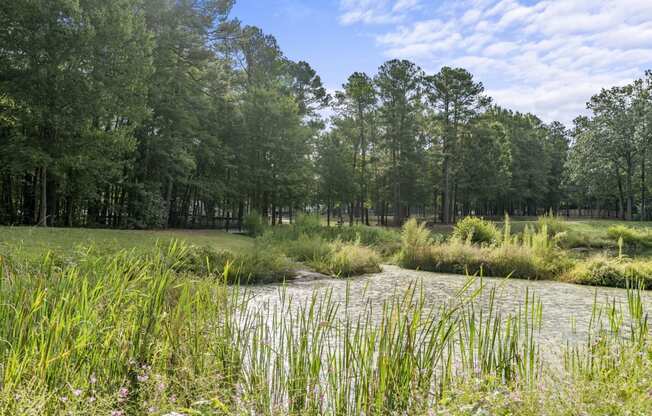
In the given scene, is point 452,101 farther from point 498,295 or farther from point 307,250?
point 498,295

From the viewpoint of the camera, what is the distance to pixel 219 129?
86.7 ft

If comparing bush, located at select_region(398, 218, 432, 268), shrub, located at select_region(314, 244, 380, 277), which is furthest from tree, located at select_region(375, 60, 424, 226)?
shrub, located at select_region(314, 244, 380, 277)

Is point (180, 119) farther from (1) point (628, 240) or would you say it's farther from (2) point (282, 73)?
(1) point (628, 240)

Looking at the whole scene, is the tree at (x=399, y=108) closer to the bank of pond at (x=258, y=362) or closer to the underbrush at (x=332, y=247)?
the underbrush at (x=332, y=247)

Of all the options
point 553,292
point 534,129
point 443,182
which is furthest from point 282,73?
point 534,129

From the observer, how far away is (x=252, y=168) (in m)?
26.5

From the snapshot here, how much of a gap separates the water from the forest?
423 inches

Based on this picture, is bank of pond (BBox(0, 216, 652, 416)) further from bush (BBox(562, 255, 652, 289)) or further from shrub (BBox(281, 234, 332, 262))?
shrub (BBox(281, 234, 332, 262))

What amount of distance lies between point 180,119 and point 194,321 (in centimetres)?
2022

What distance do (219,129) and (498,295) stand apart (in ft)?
69.7

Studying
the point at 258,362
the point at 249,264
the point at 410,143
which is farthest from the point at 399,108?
the point at 258,362

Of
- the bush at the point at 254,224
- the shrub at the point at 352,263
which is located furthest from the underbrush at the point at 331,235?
the shrub at the point at 352,263

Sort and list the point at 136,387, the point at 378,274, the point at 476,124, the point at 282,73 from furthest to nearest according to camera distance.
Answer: the point at 476,124, the point at 282,73, the point at 378,274, the point at 136,387

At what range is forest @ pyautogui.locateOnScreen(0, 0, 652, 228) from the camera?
14516 mm
